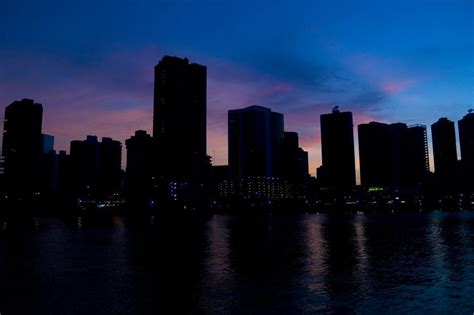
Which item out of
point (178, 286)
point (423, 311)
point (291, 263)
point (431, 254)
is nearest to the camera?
point (423, 311)

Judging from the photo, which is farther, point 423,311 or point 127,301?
point 127,301

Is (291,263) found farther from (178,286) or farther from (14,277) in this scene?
(14,277)

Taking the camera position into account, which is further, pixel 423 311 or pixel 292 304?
pixel 292 304

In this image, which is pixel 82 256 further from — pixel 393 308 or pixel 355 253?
pixel 393 308

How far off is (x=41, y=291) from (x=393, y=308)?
16.9 m

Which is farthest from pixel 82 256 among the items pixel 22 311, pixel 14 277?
pixel 22 311

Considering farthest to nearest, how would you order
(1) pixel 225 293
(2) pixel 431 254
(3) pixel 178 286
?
(2) pixel 431 254 → (3) pixel 178 286 → (1) pixel 225 293

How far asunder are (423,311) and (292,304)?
17.0 ft

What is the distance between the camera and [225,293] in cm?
2108

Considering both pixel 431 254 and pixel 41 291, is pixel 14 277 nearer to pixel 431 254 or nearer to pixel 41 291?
pixel 41 291

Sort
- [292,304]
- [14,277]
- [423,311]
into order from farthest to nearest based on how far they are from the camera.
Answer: [14,277], [292,304], [423,311]

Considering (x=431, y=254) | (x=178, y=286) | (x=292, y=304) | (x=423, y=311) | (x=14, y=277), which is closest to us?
(x=423, y=311)

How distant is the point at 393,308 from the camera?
57.6 feet

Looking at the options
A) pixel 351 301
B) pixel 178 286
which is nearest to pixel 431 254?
pixel 351 301
